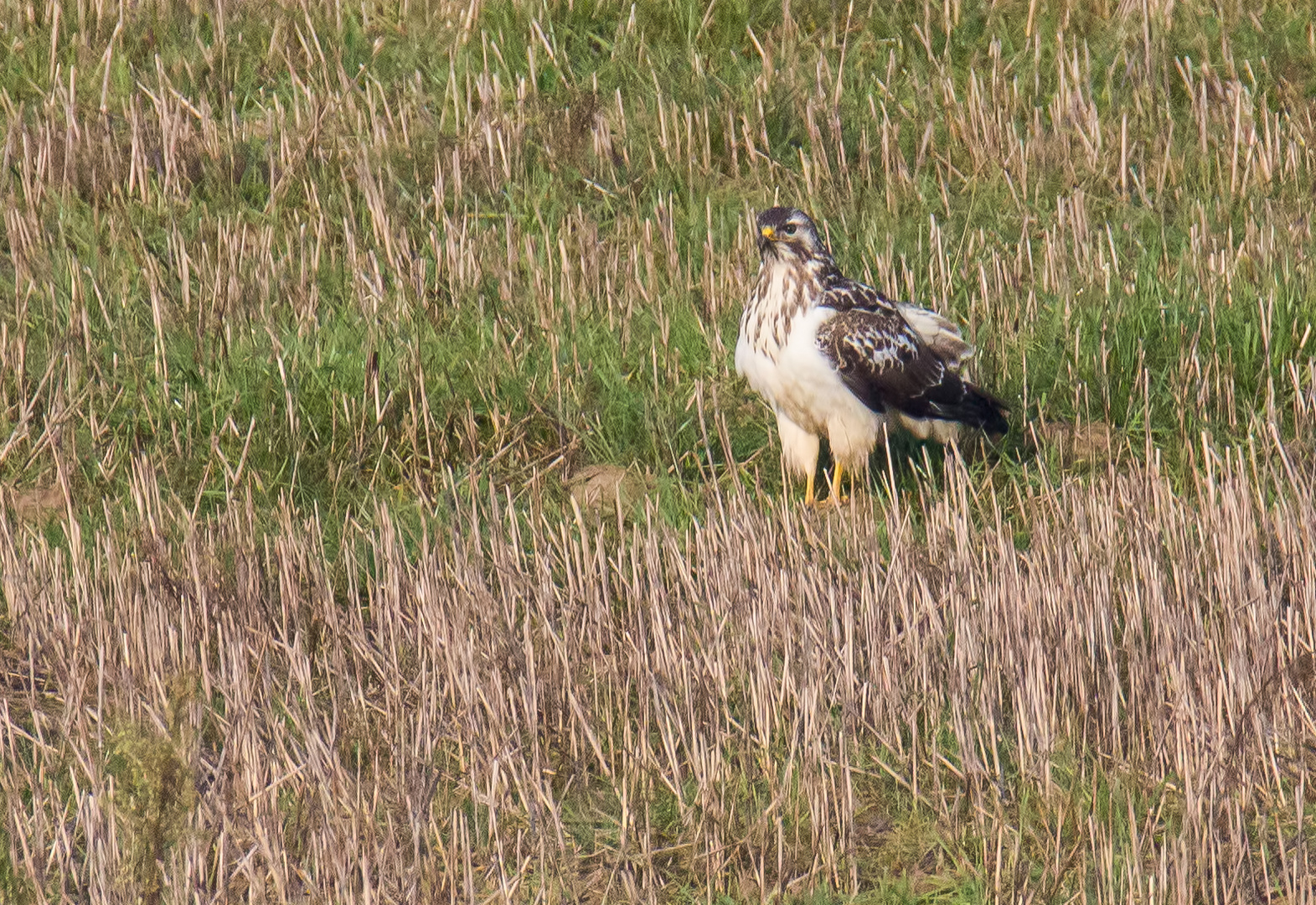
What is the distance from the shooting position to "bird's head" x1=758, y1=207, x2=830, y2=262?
5.44m

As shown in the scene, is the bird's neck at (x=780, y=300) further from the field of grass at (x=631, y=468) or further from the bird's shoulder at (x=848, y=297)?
the field of grass at (x=631, y=468)

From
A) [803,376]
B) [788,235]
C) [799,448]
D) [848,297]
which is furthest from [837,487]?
[788,235]

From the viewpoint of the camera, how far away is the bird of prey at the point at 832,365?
531 cm

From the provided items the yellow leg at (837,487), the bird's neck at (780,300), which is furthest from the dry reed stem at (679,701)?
the bird's neck at (780,300)

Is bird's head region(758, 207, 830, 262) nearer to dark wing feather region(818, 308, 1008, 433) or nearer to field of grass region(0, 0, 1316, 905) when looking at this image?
dark wing feather region(818, 308, 1008, 433)

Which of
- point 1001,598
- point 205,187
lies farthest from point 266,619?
point 205,187

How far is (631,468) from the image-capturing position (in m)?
5.54

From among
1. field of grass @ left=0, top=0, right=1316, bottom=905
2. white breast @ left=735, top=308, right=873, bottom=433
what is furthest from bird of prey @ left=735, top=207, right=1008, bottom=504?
field of grass @ left=0, top=0, right=1316, bottom=905

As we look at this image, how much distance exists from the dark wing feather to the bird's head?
0.85ft

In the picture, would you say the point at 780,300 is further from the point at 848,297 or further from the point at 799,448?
the point at 799,448

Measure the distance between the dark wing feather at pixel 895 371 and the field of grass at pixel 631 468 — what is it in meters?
0.22

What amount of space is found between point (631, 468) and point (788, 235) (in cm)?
98

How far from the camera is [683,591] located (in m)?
4.34

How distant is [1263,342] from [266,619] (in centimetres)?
369
